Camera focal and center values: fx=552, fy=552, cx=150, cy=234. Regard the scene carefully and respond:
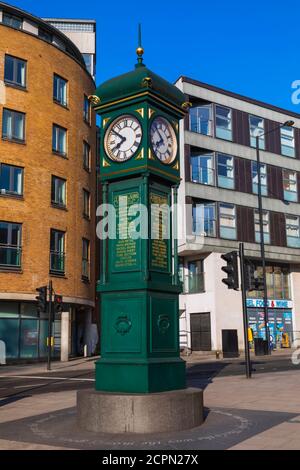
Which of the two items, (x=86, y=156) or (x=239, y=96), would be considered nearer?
(x=86, y=156)

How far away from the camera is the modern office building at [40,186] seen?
28.7 meters

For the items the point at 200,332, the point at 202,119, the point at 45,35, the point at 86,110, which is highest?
the point at 45,35

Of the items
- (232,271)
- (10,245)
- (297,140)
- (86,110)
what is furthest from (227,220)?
(232,271)

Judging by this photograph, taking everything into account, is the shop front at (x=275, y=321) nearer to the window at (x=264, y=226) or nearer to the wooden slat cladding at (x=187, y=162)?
the window at (x=264, y=226)

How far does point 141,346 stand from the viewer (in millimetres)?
8523

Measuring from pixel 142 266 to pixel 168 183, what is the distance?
1776mm

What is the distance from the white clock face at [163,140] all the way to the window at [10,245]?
19.8 metres

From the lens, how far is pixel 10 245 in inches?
1120

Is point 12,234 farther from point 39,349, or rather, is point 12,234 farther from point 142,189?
point 142,189

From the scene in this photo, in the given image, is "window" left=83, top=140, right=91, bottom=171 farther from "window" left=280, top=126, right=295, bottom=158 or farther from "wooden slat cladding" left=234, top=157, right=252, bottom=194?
"window" left=280, top=126, right=295, bottom=158

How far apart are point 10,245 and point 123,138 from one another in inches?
794

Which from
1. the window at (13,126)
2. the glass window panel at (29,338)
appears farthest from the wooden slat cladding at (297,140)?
the glass window panel at (29,338)

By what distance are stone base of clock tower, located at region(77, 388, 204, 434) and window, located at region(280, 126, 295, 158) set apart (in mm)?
36542

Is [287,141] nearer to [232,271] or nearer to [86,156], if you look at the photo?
[86,156]
